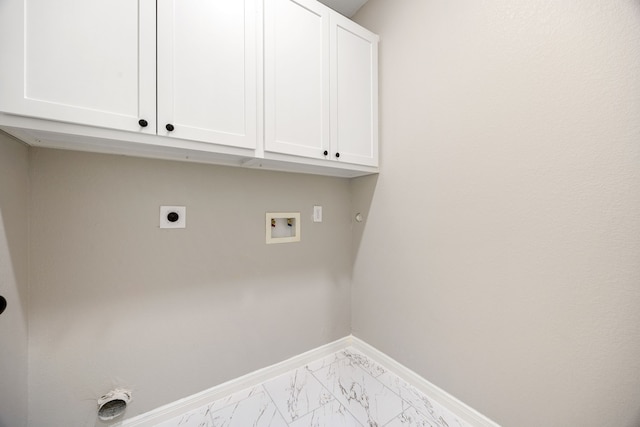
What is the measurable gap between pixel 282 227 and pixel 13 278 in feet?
3.93

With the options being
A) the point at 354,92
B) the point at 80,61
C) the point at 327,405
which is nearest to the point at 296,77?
the point at 354,92

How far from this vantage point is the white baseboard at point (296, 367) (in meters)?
1.19

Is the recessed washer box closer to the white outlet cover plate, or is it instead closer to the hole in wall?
the white outlet cover plate

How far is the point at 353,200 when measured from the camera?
191 cm

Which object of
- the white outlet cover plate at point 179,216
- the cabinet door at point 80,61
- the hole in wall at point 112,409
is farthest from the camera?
the white outlet cover plate at point 179,216

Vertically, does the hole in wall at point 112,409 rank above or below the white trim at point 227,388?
above

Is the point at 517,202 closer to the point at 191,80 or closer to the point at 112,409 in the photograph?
the point at 191,80

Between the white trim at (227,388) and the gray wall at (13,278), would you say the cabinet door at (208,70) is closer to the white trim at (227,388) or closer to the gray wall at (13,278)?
the gray wall at (13,278)

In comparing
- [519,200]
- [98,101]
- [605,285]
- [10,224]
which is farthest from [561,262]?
[10,224]

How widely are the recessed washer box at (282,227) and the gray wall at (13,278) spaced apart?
3.46 feet

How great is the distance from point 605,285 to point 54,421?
233 cm

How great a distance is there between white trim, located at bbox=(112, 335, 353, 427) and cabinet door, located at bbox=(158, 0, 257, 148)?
4.63ft

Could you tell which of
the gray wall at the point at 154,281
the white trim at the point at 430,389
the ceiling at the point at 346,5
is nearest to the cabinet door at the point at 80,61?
the gray wall at the point at 154,281

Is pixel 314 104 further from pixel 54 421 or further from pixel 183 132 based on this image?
pixel 54 421
